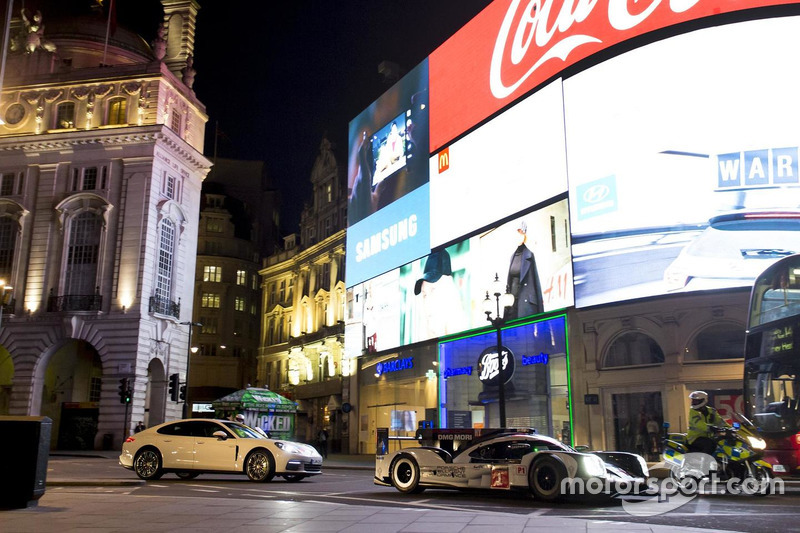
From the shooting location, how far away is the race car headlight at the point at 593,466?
12539 mm

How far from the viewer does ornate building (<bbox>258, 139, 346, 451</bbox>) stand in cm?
5381

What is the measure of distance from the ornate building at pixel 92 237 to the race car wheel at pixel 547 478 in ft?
118

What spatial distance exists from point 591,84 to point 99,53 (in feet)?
129

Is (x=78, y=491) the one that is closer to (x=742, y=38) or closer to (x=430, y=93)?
(x=742, y=38)

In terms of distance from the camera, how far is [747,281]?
2397cm

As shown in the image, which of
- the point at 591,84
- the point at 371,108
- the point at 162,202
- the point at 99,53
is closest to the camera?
the point at 591,84

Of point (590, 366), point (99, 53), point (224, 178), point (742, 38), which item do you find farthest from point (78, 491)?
point (224, 178)

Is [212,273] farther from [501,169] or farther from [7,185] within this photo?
[501,169]

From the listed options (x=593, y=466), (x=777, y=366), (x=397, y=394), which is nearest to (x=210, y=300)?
(x=397, y=394)

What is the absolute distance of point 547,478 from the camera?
42.7 ft

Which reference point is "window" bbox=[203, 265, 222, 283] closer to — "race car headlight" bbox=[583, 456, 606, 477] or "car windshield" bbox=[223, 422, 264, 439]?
"car windshield" bbox=[223, 422, 264, 439]

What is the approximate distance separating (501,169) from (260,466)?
18.9m

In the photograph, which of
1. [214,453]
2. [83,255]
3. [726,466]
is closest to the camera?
[726,466]

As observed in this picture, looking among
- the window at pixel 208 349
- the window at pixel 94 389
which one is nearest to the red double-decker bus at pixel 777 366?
the window at pixel 94 389
